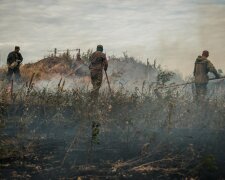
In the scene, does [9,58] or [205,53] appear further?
[9,58]

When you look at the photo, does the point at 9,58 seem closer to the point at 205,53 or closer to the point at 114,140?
the point at 205,53

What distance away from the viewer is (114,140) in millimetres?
7410

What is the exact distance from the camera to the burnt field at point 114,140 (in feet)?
16.9

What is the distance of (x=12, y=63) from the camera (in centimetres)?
1262

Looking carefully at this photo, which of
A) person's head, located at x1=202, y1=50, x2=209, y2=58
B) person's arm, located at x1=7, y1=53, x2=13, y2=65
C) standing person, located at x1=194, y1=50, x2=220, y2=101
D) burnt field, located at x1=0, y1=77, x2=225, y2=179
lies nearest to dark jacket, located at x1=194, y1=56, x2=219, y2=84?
standing person, located at x1=194, y1=50, x2=220, y2=101

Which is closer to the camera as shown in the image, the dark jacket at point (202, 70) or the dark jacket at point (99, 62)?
the dark jacket at point (99, 62)

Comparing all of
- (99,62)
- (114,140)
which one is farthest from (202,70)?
(114,140)

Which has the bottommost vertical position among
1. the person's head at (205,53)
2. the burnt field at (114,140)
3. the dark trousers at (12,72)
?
the burnt field at (114,140)

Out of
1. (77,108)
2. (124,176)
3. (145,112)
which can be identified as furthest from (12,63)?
(124,176)

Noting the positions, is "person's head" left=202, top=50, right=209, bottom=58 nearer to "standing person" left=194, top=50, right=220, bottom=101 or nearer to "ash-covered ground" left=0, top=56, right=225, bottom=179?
"standing person" left=194, top=50, right=220, bottom=101

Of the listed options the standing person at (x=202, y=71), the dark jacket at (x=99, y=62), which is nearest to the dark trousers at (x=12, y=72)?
the dark jacket at (x=99, y=62)

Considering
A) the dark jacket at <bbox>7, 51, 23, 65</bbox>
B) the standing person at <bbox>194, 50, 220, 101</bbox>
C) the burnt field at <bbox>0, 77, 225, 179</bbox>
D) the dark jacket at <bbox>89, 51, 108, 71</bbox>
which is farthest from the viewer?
the dark jacket at <bbox>7, 51, 23, 65</bbox>

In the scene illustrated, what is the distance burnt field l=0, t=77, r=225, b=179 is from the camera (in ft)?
16.9

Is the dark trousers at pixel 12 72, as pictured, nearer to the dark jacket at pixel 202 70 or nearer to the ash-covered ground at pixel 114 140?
the ash-covered ground at pixel 114 140
